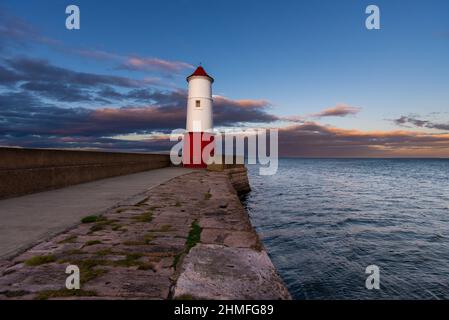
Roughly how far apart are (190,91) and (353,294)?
18551 mm

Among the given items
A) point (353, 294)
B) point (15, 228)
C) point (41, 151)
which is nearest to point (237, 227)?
point (353, 294)

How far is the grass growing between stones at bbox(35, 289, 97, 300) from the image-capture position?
2.15 m

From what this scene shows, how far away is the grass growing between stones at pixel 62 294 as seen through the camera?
2.15 metres

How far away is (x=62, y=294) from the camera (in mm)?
2189

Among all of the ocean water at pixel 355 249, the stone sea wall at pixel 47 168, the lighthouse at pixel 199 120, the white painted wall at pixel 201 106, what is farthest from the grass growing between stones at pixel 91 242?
the white painted wall at pixel 201 106

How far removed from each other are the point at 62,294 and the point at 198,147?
18812 millimetres

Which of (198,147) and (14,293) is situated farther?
(198,147)

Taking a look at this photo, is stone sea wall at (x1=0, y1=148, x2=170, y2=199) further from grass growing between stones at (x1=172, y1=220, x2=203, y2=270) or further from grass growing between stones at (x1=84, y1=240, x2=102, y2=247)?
grass growing between stones at (x1=172, y1=220, x2=203, y2=270)

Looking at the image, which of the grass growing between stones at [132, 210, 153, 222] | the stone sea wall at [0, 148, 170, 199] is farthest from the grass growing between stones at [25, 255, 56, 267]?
the stone sea wall at [0, 148, 170, 199]

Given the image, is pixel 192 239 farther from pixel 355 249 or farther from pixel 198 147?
pixel 198 147

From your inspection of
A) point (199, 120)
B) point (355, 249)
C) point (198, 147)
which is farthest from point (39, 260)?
point (199, 120)
